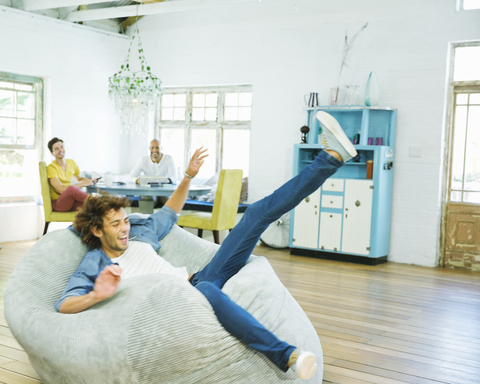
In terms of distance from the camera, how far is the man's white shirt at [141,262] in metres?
2.59

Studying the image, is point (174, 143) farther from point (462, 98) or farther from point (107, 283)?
point (107, 283)

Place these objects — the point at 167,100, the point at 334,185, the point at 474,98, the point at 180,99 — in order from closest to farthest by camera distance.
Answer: the point at 474,98 → the point at 334,185 → the point at 180,99 → the point at 167,100

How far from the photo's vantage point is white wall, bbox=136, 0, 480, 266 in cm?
572

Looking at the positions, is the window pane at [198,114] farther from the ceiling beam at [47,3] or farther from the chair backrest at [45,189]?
the chair backrest at [45,189]

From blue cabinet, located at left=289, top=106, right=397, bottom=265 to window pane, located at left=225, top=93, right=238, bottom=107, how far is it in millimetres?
1389

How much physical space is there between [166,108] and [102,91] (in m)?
0.94

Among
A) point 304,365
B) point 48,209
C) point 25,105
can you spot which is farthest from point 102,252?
point 25,105

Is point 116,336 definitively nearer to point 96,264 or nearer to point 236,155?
point 96,264

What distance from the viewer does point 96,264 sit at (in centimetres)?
238

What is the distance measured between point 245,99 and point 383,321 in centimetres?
418

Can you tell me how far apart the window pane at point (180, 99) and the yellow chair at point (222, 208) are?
250cm

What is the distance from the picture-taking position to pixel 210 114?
739 cm

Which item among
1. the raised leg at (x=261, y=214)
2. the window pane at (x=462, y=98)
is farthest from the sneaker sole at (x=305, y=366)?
the window pane at (x=462, y=98)

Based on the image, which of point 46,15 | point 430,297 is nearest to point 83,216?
point 430,297
